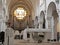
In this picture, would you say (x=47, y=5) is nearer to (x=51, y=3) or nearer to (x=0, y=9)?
(x=51, y=3)

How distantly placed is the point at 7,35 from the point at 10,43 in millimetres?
501

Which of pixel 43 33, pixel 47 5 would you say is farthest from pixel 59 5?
pixel 47 5

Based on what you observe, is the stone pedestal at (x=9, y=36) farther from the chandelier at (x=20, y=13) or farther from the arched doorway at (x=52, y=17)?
the chandelier at (x=20, y=13)

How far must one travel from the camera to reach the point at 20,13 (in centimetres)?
4397

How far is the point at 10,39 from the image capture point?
9.42 meters

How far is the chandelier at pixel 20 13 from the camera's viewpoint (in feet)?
140

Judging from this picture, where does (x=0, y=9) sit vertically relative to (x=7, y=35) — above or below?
above

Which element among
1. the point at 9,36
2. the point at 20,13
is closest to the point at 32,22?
the point at 20,13

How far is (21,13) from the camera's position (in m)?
43.8

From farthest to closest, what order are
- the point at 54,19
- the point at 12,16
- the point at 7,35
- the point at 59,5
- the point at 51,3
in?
the point at 12,16 → the point at 54,19 → the point at 51,3 → the point at 59,5 → the point at 7,35

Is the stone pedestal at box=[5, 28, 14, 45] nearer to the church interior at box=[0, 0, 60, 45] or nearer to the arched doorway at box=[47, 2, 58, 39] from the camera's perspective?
the church interior at box=[0, 0, 60, 45]

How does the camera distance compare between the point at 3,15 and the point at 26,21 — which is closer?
the point at 3,15

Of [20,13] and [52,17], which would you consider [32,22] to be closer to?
[20,13]

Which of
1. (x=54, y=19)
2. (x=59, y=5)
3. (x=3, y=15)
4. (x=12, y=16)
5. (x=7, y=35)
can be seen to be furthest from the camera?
(x=12, y=16)
